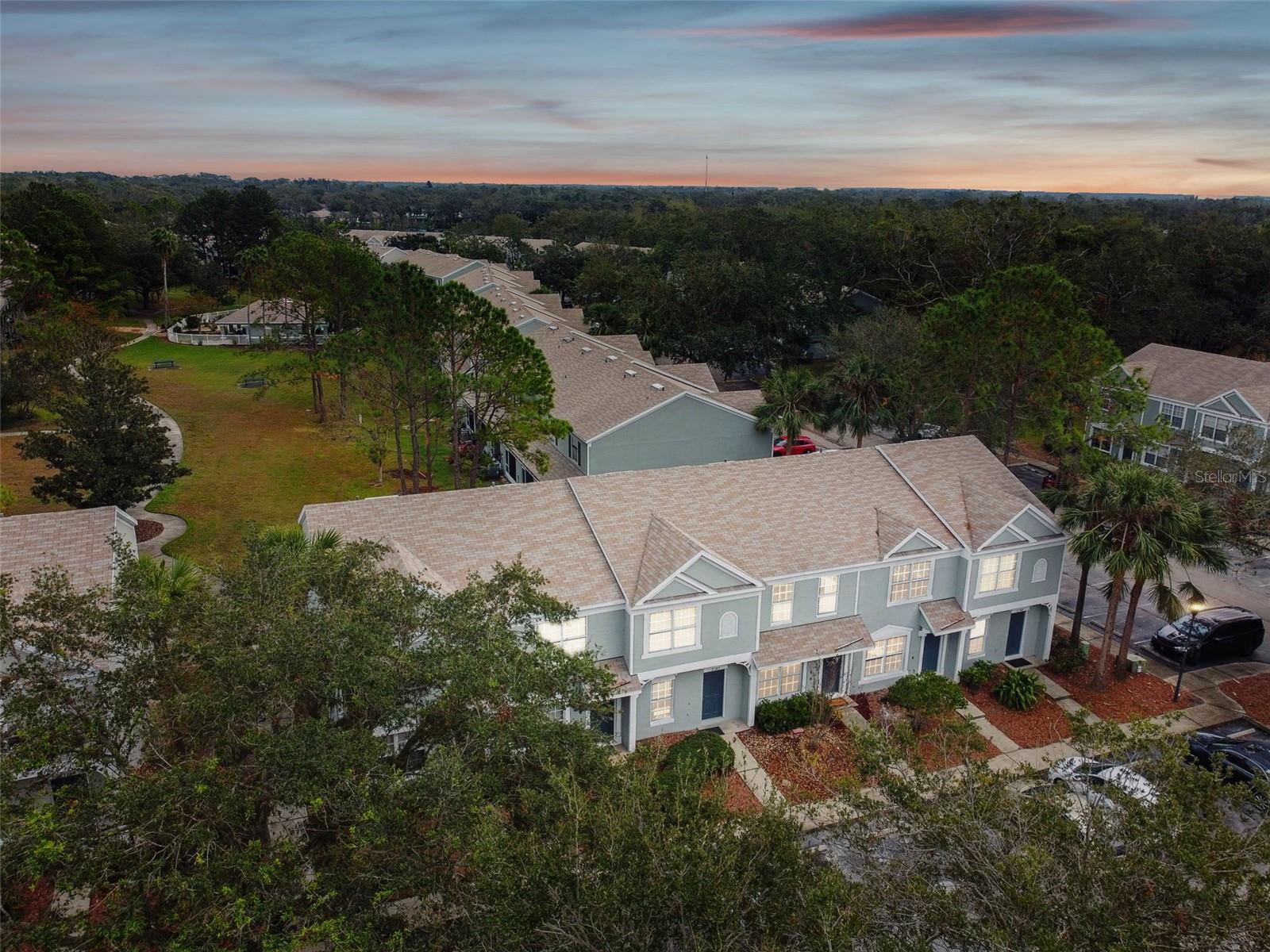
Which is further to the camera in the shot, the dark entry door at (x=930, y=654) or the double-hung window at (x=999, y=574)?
the dark entry door at (x=930, y=654)

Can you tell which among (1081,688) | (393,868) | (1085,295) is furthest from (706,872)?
(1085,295)

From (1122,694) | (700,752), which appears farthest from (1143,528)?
(700,752)

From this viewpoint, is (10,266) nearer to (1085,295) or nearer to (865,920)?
(865,920)

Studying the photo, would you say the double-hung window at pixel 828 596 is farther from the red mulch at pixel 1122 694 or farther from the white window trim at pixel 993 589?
the red mulch at pixel 1122 694

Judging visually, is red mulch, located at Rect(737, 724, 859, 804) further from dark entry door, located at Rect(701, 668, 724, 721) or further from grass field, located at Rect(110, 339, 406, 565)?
grass field, located at Rect(110, 339, 406, 565)

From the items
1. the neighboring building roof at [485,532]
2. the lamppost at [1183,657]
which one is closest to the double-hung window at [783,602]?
the neighboring building roof at [485,532]
